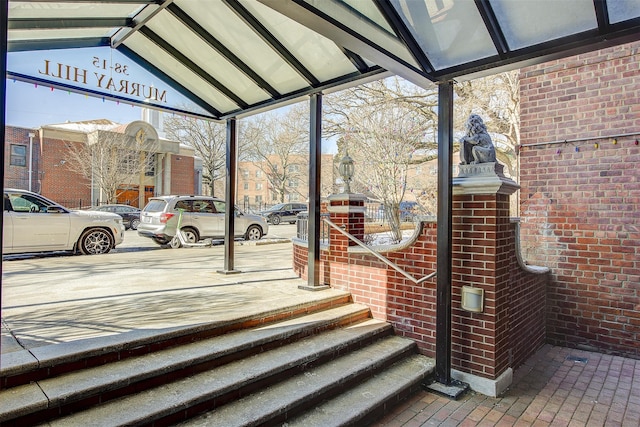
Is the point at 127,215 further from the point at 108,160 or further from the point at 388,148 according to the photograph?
the point at 388,148

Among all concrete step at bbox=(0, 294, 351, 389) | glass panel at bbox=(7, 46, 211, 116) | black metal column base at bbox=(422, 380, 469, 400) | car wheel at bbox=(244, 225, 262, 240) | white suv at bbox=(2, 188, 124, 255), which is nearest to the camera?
concrete step at bbox=(0, 294, 351, 389)

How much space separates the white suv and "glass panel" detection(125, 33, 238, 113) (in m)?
3.95

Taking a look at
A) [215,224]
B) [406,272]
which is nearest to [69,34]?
[406,272]

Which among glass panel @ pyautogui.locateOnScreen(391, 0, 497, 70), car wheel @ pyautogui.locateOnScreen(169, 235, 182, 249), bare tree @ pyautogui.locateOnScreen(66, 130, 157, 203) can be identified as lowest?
car wheel @ pyautogui.locateOnScreen(169, 235, 182, 249)

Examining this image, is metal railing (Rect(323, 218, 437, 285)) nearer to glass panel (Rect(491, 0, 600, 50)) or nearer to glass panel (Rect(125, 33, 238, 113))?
glass panel (Rect(491, 0, 600, 50))

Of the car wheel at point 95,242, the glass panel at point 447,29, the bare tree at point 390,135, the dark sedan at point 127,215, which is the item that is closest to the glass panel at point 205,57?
the glass panel at point 447,29

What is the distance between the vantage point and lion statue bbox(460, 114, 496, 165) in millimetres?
3586

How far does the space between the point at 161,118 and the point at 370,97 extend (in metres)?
19.9

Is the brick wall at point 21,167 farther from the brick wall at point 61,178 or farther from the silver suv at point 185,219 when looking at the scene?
the silver suv at point 185,219

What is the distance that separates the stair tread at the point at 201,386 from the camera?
2143mm

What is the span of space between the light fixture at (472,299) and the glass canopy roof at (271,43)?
1933mm

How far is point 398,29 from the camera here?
2.84 meters

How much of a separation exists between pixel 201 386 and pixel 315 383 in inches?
Answer: 33.7

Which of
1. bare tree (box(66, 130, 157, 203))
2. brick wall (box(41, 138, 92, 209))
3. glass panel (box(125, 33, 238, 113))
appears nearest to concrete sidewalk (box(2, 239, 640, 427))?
glass panel (box(125, 33, 238, 113))
